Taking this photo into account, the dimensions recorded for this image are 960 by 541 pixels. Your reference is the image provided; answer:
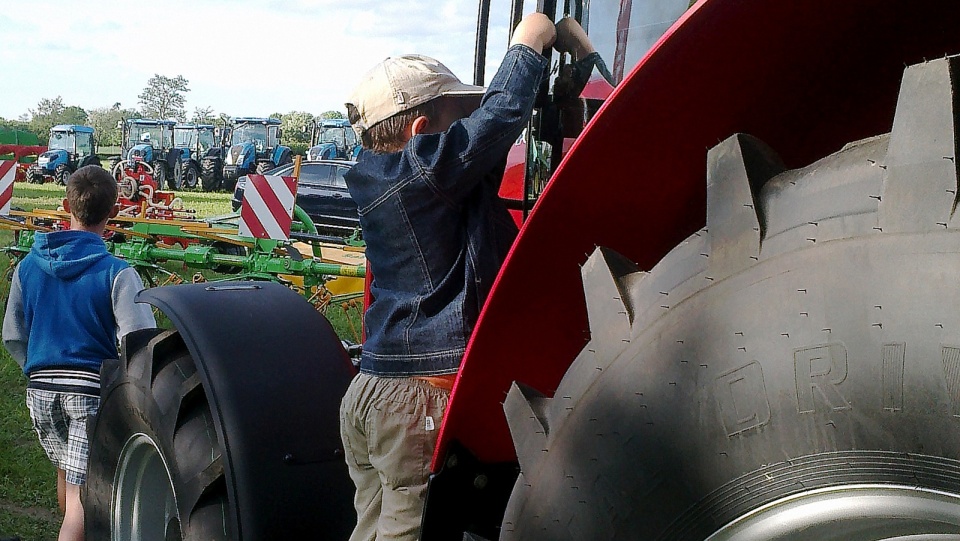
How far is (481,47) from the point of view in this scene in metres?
2.77

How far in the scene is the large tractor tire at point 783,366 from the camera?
3.26ft

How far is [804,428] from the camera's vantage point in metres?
1.10

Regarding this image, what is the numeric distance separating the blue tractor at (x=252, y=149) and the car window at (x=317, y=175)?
33.9 ft

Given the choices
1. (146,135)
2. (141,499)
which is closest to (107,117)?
(146,135)

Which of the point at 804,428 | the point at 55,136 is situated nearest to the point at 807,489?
the point at 804,428

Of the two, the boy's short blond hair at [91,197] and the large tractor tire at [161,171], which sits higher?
the large tractor tire at [161,171]

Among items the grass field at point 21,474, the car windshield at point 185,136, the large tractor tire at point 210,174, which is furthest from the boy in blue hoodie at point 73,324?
the car windshield at point 185,136

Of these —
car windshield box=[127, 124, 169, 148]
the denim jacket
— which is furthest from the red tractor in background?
car windshield box=[127, 124, 169, 148]

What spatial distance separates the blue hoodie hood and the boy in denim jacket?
2000 mm

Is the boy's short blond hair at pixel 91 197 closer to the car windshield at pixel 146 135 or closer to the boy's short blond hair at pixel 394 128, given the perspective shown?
the boy's short blond hair at pixel 394 128

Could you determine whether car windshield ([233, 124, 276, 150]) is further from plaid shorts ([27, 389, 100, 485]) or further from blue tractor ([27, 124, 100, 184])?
plaid shorts ([27, 389, 100, 485])

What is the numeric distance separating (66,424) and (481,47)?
2259 mm

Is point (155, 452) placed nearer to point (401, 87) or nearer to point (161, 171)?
point (401, 87)

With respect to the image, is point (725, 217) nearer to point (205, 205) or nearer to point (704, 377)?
point (704, 377)
